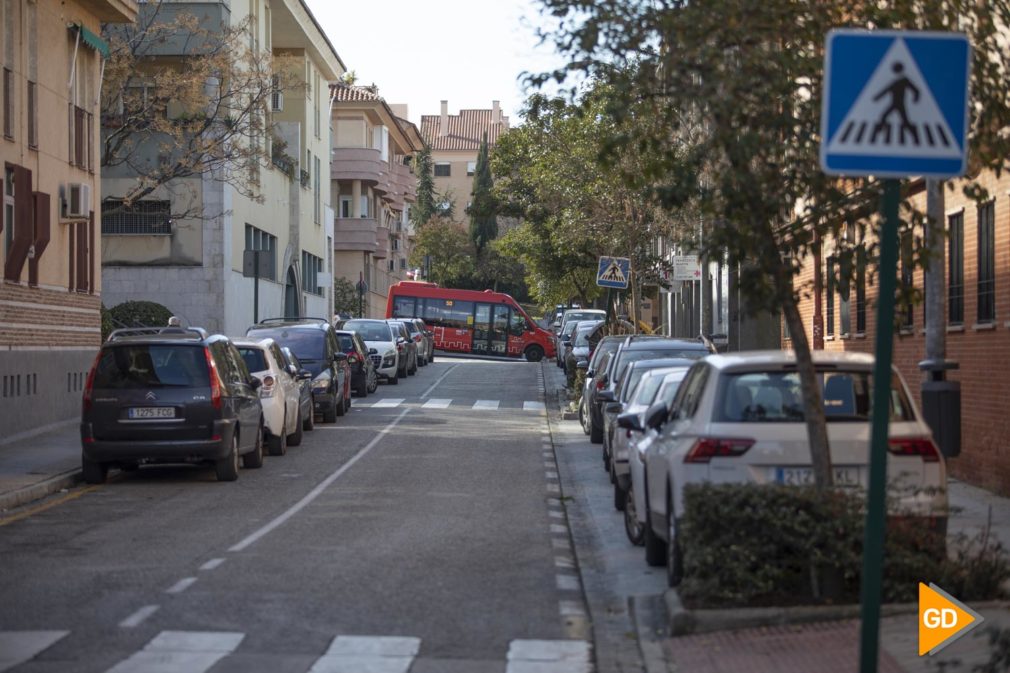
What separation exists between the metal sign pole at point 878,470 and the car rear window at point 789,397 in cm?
388

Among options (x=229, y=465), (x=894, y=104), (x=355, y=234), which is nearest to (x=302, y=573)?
(x=894, y=104)

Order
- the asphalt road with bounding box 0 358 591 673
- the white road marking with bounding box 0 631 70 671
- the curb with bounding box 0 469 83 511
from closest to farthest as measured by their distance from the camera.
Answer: the white road marking with bounding box 0 631 70 671
the asphalt road with bounding box 0 358 591 673
the curb with bounding box 0 469 83 511

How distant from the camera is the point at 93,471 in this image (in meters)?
18.3

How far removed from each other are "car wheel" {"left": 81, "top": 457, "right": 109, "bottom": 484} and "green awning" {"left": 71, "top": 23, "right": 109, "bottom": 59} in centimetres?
1198

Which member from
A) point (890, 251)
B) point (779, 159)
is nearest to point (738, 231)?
point (779, 159)

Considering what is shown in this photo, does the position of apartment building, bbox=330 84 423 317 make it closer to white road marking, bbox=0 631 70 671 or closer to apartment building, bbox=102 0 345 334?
apartment building, bbox=102 0 345 334

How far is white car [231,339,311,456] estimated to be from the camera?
872 inches

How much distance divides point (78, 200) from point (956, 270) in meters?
15.2

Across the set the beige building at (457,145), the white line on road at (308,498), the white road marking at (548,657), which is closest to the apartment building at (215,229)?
the white line on road at (308,498)

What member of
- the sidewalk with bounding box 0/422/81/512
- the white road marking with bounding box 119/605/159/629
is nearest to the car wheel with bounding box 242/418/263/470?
the sidewalk with bounding box 0/422/81/512

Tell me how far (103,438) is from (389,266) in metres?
73.9

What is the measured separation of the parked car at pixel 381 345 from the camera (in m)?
42.1

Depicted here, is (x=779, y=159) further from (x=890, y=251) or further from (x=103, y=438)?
(x=103, y=438)

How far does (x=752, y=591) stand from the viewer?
350 inches
